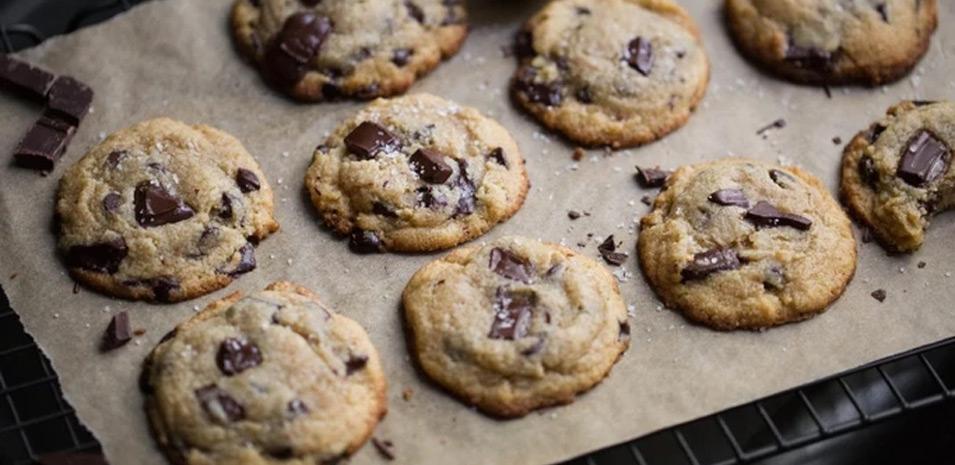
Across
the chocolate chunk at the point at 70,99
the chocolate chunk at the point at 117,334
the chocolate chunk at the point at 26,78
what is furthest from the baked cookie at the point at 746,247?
the chocolate chunk at the point at 26,78

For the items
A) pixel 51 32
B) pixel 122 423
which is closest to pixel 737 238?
pixel 122 423

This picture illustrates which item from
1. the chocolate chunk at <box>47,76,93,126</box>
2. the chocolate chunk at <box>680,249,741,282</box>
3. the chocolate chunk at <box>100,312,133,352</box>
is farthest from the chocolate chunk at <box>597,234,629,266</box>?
the chocolate chunk at <box>47,76,93,126</box>

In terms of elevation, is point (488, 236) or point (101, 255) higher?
point (488, 236)

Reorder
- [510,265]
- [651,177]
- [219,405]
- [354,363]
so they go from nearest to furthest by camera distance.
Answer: [219,405]
[354,363]
[510,265]
[651,177]

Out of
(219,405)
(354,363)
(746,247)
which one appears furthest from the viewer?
(746,247)

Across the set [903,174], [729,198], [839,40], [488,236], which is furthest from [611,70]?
[903,174]

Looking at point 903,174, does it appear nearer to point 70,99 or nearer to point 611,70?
point 611,70
